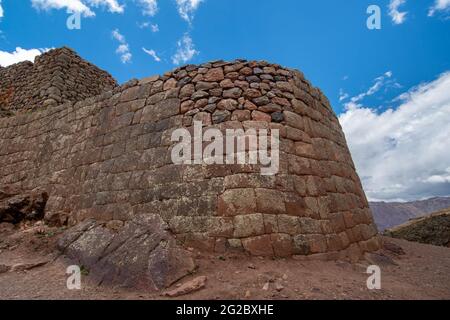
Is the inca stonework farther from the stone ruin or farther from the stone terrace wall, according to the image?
the stone terrace wall

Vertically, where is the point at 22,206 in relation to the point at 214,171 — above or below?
below

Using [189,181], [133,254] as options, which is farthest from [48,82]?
[133,254]

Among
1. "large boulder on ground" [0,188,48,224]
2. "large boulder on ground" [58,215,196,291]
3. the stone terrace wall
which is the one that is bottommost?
"large boulder on ground" [58,215,196,291]

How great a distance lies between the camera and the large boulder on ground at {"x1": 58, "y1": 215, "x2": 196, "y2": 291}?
13.3 feet

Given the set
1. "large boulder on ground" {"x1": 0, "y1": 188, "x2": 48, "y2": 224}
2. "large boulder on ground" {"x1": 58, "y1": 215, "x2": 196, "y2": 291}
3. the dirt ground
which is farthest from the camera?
"large boulder on ground" {"x1": 0, "y1": 188, "x2": 48, "y2": 224}

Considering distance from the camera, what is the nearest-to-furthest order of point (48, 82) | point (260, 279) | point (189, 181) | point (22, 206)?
point (260, 279) → point (189, 181) → point (22, 206) → point (48, 82)

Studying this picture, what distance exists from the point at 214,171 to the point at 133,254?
192 cm

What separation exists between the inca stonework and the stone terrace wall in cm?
205

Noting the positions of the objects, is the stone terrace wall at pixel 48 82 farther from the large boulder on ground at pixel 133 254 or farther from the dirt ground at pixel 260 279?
the large boulder on ground at pixel 133 254

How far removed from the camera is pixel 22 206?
7344 millimetres

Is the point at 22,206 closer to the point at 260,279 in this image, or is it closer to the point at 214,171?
the point at 214,171

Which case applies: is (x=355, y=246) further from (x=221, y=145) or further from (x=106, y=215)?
(x=106, y=215)

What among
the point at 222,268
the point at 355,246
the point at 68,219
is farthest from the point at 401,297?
the point at 68,219

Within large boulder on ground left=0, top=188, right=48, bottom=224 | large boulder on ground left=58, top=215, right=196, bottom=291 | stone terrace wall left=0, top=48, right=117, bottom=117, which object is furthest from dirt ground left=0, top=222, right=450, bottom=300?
stone terrace wall left=0, top=48, right=117, bottom=117
